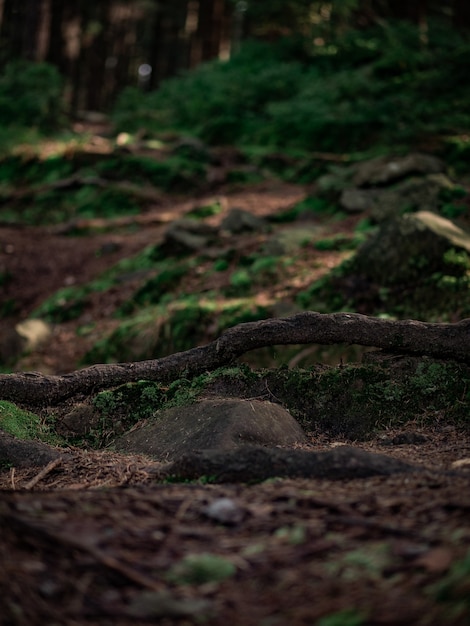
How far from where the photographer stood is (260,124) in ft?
48.6

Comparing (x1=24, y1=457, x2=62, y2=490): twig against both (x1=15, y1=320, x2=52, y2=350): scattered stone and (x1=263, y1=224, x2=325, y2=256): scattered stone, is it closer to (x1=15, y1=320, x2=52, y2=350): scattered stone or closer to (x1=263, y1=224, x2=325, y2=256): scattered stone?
(x1=15, y1=320, x2=52, y2=350): scattered stone

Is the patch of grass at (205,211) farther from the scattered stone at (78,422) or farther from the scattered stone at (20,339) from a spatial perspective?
the scattered stone at (78,422)

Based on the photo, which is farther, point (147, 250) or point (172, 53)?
point (172, 53)

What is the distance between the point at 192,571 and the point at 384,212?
24.1ft

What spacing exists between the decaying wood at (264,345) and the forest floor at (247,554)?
1.67 metres

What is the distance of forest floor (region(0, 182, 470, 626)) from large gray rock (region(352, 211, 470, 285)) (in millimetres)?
4183

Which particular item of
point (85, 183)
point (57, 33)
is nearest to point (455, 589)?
point (85, 183)

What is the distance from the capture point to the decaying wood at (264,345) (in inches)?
177

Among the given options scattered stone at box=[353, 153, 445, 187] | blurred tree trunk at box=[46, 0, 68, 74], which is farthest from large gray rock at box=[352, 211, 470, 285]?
blurred tree trunk at box=[46, 0, 68, 74]

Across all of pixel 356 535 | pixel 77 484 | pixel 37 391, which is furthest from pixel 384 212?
pixel 356 535

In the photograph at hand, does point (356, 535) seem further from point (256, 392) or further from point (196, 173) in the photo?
point (196, 173)

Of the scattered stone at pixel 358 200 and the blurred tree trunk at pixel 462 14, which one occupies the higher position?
the blurred tree trunk at pixel 462 14

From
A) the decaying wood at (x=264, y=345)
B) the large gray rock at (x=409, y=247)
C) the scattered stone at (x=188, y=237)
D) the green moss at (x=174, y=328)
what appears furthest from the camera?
the scattered stone at (x=188, y=237)

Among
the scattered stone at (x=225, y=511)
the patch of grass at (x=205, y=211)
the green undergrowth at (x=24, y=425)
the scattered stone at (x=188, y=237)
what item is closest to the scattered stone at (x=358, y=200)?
the scattered stone at (x=188, y=237)
